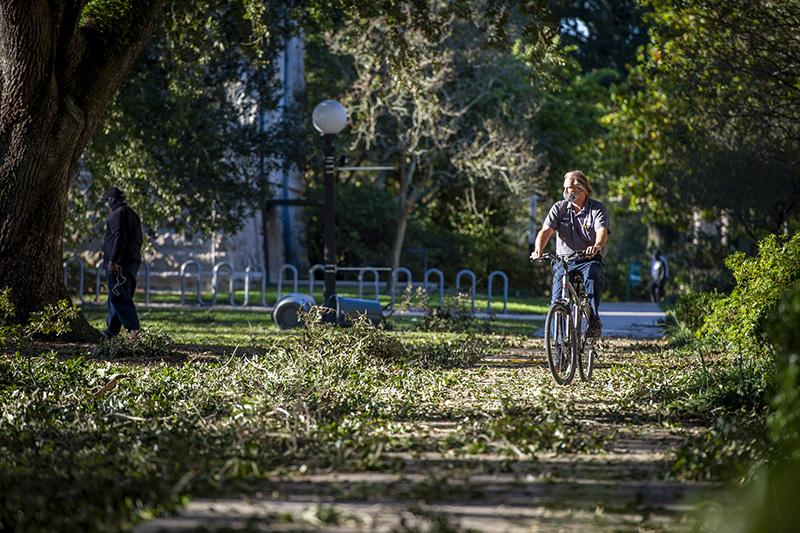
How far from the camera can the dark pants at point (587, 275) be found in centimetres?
1104

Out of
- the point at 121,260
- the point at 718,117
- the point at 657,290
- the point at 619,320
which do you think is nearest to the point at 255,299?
the point at 619,320

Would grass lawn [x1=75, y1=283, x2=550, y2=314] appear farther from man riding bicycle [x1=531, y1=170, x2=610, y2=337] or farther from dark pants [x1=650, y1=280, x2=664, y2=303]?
man riding bicycle [x1=531, y1=170, x2=610, y2=337]

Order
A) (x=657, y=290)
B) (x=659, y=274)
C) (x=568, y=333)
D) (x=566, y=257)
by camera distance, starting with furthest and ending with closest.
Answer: (x=657, y=290), (x=659, y=274), (x=566, y=257), (x=568, y=333)

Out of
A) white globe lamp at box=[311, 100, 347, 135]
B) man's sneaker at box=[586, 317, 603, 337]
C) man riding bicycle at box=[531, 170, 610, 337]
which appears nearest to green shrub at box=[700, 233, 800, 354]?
man's sneaker at box=[586, 317, 603, 337]

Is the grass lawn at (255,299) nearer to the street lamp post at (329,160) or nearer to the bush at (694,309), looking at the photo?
the street lamp post at (329,160)

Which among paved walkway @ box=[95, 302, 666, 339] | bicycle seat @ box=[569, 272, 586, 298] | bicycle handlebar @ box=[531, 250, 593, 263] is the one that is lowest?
paved walkway @ box=[95, 302, 666, 339]

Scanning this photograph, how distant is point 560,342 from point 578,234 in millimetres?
1001

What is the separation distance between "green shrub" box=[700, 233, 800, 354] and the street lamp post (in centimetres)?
656

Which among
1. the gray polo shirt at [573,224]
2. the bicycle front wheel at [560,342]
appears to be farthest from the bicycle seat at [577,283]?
the bicycle front wheel at [560,342]

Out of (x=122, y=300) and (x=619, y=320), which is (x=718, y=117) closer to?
(x=619, y=320)

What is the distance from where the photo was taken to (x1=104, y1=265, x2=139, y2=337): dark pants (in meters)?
14.1

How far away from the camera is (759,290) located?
1121cm

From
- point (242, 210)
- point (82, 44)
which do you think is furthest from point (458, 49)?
point (82, 44)

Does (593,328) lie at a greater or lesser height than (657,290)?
lesser
